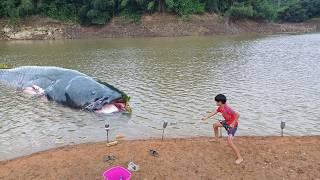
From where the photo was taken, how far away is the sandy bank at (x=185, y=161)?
7996mm

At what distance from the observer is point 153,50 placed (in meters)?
33.5

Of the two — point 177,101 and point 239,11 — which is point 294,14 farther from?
point 177,101

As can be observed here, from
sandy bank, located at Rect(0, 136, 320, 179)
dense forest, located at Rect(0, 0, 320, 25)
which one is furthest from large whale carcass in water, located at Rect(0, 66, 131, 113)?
dense forest, located at Rect(0, 0, 320, 25)

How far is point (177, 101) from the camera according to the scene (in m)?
15.1

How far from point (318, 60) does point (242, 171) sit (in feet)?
62.2

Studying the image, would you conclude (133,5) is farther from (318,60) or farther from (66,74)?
(66,74)

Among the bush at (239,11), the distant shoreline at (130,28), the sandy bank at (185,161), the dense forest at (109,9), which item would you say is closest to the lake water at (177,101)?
the sandy bank at (185,161)

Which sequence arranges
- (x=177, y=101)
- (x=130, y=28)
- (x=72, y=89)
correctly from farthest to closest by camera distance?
(x=130, y=28), (x=177, y=101), (x=72, y=89)

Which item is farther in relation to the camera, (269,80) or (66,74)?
(269,80)

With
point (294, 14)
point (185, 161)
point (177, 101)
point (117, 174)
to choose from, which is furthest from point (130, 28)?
point (117, 174)

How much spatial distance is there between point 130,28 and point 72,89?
38.5 meters

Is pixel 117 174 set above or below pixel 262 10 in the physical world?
above

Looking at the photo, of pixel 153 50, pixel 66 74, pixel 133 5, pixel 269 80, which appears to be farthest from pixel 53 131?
pixel 133 5

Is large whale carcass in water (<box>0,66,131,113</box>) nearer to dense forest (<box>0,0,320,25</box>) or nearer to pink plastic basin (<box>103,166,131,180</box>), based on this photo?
pink plastic basin (<box>103,166,131,180</box>)
